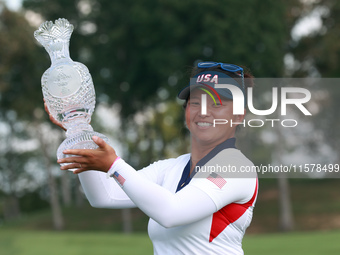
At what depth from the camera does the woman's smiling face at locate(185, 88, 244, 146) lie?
330cm

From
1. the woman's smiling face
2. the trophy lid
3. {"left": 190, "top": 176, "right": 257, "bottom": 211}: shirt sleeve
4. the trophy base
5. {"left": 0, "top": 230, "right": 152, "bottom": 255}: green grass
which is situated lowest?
{"left": 0, "top": 230, "right": 152, "bottom": 255}: green grass

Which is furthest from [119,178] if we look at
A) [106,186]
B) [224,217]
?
[106,186]

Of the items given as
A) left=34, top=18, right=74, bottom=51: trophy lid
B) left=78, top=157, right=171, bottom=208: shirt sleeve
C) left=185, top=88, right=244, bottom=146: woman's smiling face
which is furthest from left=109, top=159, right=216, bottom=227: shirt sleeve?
left=34, top=18, right=74, bottom=51: trophy lid

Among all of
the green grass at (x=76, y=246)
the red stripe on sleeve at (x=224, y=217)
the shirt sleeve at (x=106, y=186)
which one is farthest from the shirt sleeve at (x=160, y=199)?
the green grass at (x=76, y=246)

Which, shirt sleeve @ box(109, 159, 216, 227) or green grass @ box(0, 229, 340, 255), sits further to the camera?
green grass @ box(0, 229, 340, 255)

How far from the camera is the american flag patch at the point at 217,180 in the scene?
9.89ft

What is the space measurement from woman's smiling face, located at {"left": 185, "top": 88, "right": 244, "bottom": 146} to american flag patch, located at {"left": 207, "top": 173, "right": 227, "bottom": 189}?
344 mm

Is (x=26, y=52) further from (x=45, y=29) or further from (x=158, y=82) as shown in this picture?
(x=45, y=29)

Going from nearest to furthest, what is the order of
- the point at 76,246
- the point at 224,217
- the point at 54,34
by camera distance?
1. the point at 224,217
2. the point at 54,34
3. the point at 76,246

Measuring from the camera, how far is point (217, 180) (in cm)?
302

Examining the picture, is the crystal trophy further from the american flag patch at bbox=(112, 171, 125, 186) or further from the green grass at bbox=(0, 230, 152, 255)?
the green grass at bbox=(0, 230, 152, 255)

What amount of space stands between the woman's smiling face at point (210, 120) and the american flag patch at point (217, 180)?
0.34m

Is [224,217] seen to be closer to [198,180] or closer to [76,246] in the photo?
[198,180]

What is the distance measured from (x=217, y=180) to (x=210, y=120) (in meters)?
0.43
